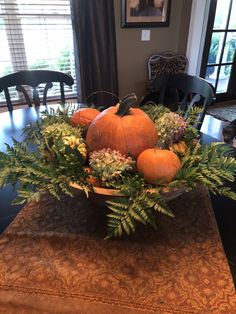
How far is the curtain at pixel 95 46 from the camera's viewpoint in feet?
8.10

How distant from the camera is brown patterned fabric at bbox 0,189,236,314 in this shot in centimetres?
46

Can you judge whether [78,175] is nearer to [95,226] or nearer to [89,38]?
[95,226]

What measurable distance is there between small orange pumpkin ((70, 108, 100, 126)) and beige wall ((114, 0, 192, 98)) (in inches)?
94.0

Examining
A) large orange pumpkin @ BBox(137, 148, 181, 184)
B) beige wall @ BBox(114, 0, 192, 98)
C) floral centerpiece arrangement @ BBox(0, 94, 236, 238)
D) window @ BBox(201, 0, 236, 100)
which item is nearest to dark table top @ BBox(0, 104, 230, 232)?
floral centerpiece arrangement @ BBox(0, 94, 236, 238)

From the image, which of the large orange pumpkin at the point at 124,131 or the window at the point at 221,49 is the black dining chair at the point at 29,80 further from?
the window at the point at 221,49

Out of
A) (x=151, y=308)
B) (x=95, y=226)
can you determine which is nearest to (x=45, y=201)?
(x=95, y=226)

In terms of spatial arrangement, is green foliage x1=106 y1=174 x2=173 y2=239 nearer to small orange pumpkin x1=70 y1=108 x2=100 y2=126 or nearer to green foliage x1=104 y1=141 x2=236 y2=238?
green foliage x1=104 y1=141 x2=236 y2=238

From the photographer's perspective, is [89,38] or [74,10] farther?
[89,38]

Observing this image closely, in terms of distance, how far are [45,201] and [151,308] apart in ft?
1.36

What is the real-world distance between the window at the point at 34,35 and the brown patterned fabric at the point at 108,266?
2.30 metres

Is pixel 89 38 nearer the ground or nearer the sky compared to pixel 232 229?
nearer the sky

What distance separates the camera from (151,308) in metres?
0.45

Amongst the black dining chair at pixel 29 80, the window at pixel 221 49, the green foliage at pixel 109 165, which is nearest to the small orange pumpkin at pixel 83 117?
the green foliage at pixel 109 165

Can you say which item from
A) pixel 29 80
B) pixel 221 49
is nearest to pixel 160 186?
pixel 29 80
